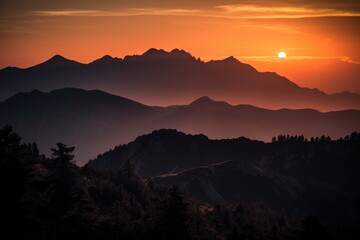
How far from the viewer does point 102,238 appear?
79875 mm

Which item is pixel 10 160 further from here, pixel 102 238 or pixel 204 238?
pixel 204 238

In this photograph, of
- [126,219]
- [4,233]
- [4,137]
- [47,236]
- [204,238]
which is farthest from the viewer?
[126,219]

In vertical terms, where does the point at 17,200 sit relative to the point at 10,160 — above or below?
below

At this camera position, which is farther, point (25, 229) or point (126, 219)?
point (126, 219)

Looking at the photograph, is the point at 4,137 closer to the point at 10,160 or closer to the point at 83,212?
the point at 10,160

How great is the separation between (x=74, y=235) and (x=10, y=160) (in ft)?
43.2

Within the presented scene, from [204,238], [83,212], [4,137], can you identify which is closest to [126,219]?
[204,238]

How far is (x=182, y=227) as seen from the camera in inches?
2454

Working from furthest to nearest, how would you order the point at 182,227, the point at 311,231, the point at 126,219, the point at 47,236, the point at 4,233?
the point at 126,219, the point at 182,227, the point at 311,231, the point at 47,236, the point at 4,233

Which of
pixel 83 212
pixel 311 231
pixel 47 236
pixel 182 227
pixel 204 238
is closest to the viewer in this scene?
pixel 47 236

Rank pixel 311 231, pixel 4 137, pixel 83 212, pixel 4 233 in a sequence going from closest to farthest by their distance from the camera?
pixel 4 233
pixel 4 137
pixel 83 212
pixel 311 231

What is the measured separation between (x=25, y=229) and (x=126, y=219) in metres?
78.2

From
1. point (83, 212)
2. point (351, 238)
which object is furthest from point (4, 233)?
point (351, 238)

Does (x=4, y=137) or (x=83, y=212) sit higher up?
(x=4, y=137)
